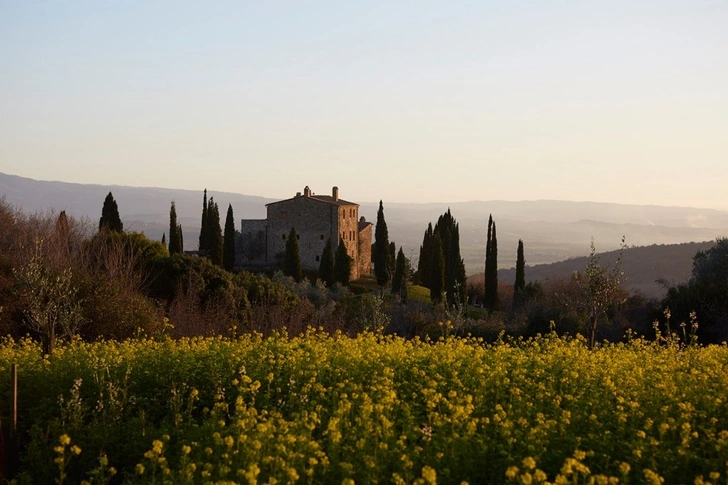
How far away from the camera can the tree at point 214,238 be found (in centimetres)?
5869

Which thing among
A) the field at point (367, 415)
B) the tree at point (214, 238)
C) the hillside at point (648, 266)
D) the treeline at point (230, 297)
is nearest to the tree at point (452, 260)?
the treeline at point (230, 297)

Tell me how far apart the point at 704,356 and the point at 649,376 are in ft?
8.87

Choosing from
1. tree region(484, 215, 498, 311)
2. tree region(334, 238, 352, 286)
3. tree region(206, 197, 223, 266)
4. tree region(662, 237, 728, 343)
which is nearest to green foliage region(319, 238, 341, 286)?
tree region(334, 238, 352, 286)

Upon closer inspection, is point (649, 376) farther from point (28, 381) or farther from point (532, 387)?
point (28, 381)

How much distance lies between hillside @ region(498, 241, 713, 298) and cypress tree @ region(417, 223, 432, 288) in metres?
26.3

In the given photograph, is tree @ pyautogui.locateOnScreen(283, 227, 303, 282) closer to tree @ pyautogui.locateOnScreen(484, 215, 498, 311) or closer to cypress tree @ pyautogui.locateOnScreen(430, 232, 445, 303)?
cypress tree @ pyautogui.locateOnScreen(430, 232, 445, 303)

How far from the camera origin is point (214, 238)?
5953 centimetres

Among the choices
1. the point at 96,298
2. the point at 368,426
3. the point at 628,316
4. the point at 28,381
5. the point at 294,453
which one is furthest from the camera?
the point at 628,316

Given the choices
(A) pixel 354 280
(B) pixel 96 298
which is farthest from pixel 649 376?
(A) pixel 354 280

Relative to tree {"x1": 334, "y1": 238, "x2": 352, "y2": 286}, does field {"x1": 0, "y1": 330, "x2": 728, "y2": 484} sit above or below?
above

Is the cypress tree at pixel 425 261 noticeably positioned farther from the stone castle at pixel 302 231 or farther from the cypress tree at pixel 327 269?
the cypress tree at pixel 327 269

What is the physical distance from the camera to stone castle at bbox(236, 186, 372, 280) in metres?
73.7

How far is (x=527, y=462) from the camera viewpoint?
683cm

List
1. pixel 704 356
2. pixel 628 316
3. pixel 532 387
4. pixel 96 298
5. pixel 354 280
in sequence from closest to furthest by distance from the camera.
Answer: pixel 532 387
pixel 704 356
pixel 96 298
pixel 628 316
pixel 354 280
